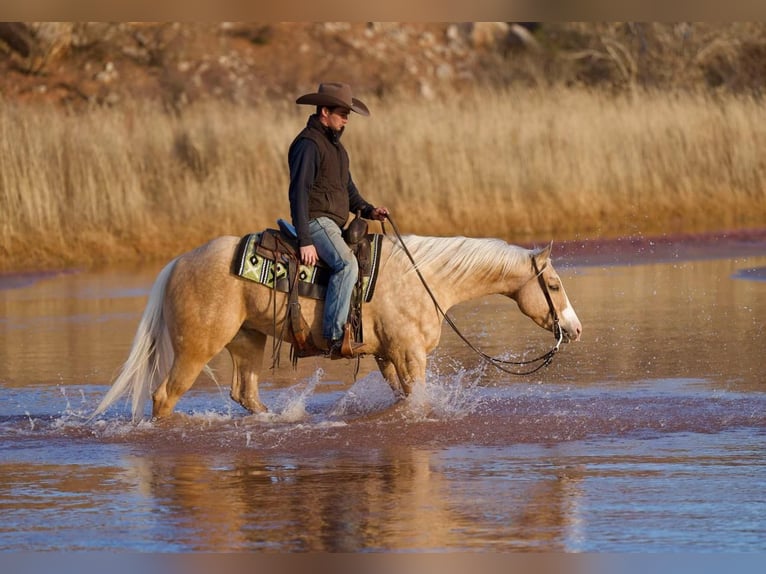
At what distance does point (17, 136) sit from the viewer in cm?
1983

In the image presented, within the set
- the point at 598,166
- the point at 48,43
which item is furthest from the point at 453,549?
the point at 48,43

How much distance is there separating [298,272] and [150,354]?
44.1 inches

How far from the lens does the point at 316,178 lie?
31.8 feet

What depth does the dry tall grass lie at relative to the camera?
19609 millimetres

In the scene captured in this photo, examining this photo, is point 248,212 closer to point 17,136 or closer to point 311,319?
point 17,136

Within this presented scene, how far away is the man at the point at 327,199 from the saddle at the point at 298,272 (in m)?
0.08

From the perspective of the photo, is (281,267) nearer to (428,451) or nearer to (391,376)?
(391,376)

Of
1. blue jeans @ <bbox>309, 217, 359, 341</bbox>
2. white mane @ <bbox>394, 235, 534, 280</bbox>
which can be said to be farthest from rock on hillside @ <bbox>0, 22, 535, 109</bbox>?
blue jeans @ <bbox>309, 217, 359, 341</bbox>

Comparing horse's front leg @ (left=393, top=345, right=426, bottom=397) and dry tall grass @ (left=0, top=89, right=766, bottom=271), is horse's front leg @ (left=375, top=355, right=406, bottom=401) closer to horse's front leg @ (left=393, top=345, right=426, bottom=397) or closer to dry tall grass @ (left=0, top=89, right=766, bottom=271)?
horse's front leg @ (left=393, top=345, right=426, bottom=397)

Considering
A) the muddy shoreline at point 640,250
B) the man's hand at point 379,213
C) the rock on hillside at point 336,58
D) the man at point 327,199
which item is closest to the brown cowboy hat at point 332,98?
the man at point 327,199

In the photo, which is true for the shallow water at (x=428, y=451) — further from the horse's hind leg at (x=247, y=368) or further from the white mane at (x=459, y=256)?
the white mane at (x=459, y=256)

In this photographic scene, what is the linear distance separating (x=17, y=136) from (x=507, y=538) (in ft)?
47.7

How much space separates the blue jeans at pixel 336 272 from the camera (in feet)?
31.3
